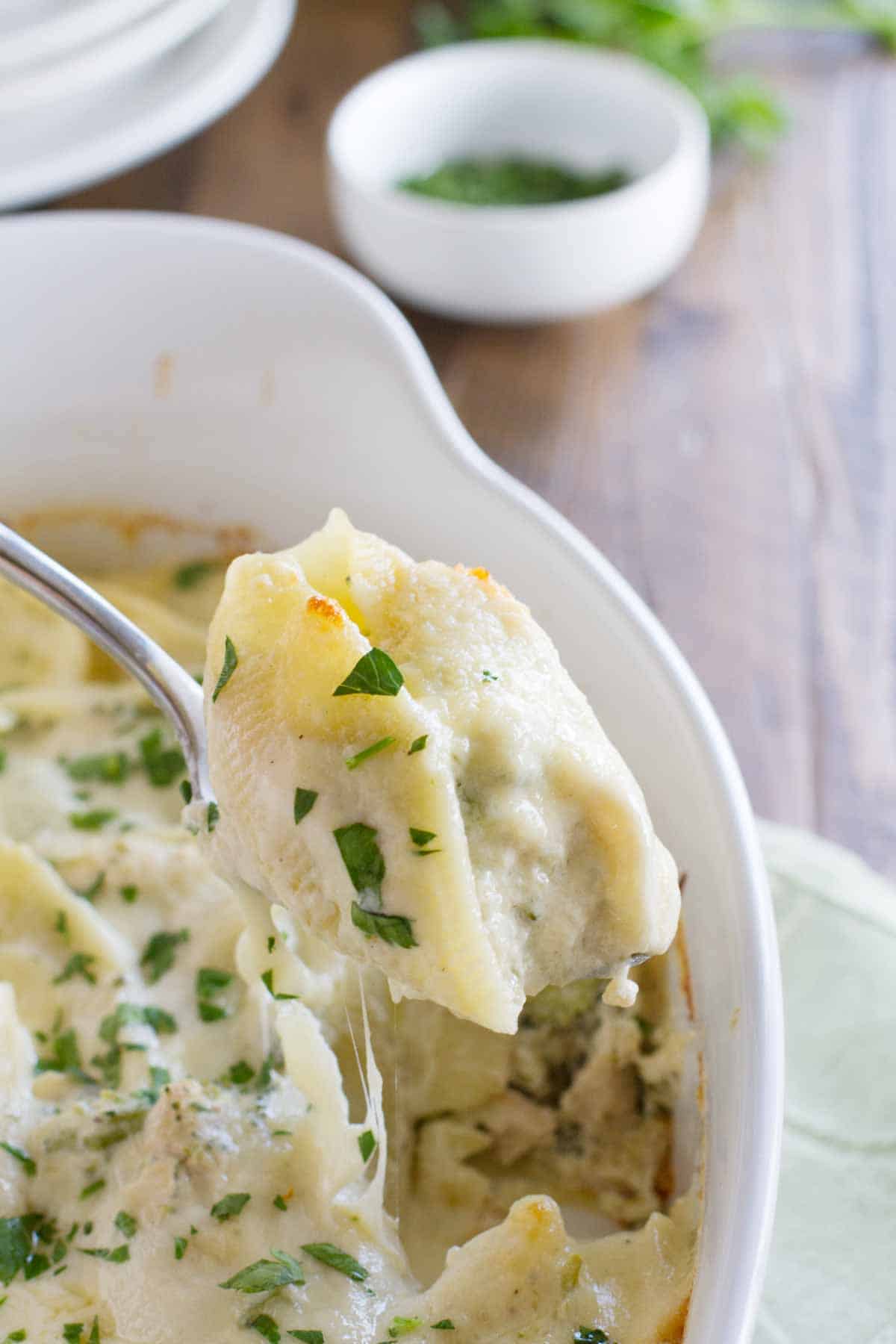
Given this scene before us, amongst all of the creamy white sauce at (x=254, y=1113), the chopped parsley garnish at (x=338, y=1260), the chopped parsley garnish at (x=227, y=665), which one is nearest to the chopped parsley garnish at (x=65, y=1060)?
the creamy white sauce at (x=254, y=1113)

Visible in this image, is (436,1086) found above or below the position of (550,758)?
below

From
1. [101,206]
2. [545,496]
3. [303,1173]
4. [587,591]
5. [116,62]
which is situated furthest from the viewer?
[101,206]

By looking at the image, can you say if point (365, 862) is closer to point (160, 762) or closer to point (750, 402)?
point (160, 762)

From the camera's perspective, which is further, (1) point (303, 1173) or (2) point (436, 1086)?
(2) point (436, 1086)

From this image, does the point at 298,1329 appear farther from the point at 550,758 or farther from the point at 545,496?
the point at 545,496

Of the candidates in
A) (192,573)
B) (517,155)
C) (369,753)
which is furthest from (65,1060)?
(517,155)

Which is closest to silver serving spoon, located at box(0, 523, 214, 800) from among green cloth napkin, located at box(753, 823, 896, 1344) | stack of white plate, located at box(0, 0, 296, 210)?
green cloth napkin, located at box(753, 823, 896, 1344)

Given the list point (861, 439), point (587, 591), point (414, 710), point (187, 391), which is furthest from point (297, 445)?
point (861, 439)

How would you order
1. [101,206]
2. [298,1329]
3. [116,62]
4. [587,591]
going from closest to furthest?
[298,1329], [587,591], [116,62], [101,206]
